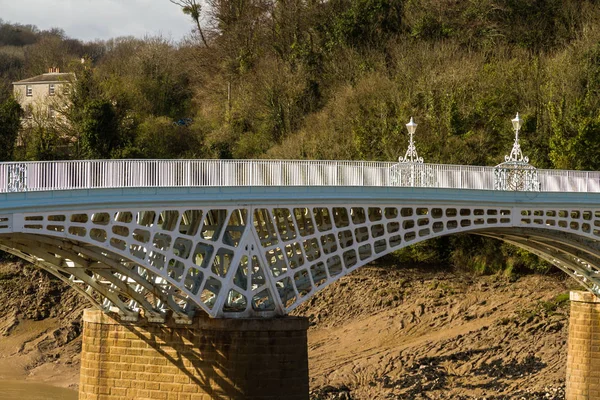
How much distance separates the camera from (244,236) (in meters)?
42.3

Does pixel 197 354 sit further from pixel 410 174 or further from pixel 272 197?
pixel 410 174

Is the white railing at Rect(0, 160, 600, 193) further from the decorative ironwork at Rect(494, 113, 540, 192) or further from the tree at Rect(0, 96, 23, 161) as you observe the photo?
the tree at Rect(0, 96, 23, 161)

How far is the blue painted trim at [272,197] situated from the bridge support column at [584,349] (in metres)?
6.68

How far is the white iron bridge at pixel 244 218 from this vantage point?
38750mm

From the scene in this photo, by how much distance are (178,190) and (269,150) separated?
121 ft

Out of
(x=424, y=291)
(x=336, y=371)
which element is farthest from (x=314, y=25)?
(x=336, y=371)

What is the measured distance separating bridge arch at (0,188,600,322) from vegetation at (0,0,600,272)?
1637cm

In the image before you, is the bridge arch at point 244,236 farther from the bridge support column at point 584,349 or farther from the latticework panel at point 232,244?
the bridge support column at point 584,349

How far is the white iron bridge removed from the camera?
38.8 m

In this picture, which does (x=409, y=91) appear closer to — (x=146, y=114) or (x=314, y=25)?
(x=314, y=25)

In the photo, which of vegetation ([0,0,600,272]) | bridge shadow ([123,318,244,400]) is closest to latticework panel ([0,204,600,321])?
bridge shadow ([123,318,244,400])

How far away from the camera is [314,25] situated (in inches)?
3327

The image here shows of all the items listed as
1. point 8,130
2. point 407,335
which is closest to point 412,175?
point 407,335

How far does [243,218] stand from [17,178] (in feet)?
29.1
